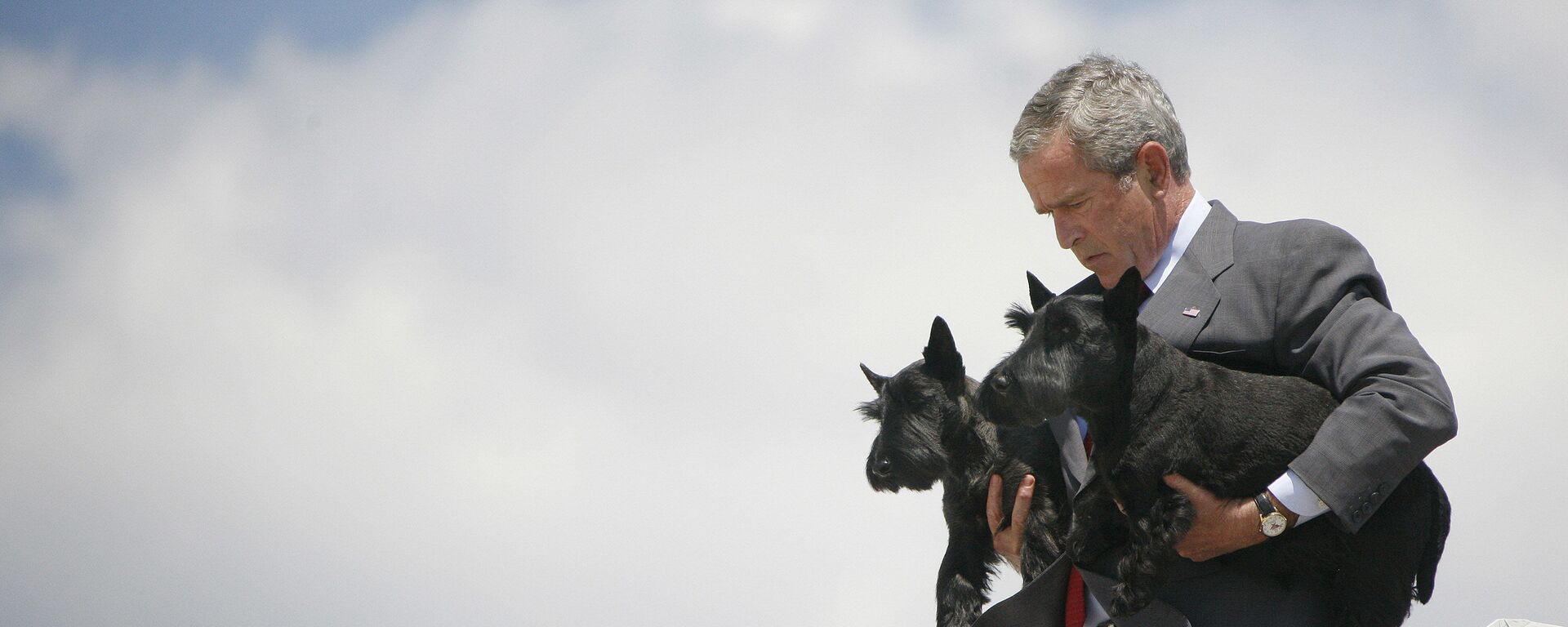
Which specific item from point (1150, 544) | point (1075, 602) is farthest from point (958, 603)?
point (1150, 544)

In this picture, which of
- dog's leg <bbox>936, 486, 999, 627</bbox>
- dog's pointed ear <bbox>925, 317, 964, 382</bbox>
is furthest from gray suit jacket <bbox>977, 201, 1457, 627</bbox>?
dog's pointed ear <bbox>925, 317, 964, 382</bbox>

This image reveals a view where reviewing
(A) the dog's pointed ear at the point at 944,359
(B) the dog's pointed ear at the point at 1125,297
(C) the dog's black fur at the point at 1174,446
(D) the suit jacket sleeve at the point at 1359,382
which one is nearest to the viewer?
(D) the suit jacket sleeve at the point at 1359,382

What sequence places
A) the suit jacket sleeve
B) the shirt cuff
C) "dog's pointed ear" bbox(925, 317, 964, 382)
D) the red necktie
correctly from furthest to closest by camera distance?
"dog's pointed ear" bbox(925, 317, 964, 382), the red necktie, the shirt cuff, the suit jacket sleeve

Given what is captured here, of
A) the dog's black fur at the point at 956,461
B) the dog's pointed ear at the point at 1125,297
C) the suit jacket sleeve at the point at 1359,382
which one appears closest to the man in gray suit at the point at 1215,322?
the suit jacket sleeve at the point at 1359,382

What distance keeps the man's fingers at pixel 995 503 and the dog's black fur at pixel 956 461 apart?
0.13 feet

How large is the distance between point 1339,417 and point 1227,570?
690 millimetres

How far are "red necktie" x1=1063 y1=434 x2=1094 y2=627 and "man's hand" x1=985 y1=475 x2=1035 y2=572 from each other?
47 cm

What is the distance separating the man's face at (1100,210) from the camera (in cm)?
461

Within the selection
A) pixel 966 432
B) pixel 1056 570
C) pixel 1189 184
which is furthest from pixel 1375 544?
pixel 966 432

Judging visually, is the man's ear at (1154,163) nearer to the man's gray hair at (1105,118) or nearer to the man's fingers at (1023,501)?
the man's gray hair at (1105,118)

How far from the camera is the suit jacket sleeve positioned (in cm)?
345

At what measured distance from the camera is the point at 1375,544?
3672 millimetres

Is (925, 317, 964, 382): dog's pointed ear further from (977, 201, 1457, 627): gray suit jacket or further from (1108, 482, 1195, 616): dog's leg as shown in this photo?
(1108, 482, 1195, 616): dog's leg

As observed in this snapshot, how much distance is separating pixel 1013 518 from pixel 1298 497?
149cm
